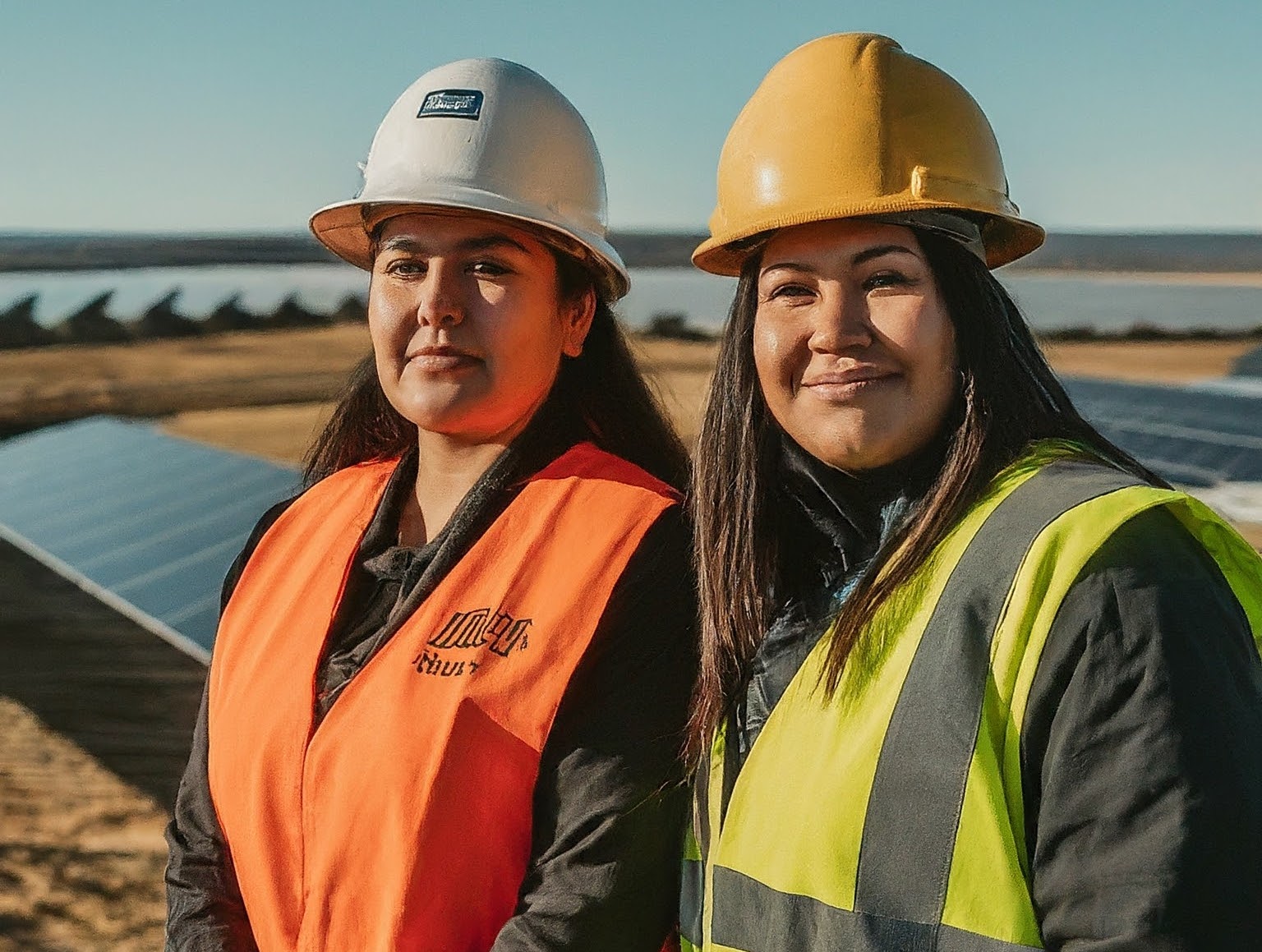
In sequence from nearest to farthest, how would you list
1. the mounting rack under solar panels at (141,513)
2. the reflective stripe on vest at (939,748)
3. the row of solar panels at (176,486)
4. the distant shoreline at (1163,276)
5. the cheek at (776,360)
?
the reflective stripe on vest at (939,748) < the cheek at (776,360) < the mounting rack under solar panels at (141,513) < the row of solar panels at (176,486) < the distant shoreline at (1163,276)

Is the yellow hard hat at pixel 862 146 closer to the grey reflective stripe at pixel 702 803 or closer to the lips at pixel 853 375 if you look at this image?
the lips at pixel 853 375

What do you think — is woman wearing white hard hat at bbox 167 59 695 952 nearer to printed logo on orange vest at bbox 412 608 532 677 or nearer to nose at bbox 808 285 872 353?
printed logo on orange vest at bbox 412 608 532 677

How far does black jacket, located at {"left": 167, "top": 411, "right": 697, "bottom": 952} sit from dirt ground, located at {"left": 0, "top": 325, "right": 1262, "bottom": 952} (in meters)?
0.51

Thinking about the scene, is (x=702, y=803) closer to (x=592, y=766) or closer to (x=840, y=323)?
(x=592, y=766)

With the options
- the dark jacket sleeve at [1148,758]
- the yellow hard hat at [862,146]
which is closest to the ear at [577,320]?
the yellow hard hat at [862,146]

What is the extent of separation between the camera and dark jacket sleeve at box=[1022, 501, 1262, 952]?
1.73 metres

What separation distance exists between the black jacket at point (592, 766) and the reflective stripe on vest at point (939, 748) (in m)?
0.35

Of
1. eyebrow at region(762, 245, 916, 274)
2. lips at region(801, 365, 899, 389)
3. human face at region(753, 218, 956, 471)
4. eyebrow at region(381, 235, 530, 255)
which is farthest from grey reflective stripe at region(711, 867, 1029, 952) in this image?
eyebrow at region(381, 235, 530, 255)

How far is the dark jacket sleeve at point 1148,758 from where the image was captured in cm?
173

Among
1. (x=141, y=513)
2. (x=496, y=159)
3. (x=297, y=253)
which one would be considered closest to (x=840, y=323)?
(x=496, y=159)

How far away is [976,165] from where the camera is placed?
8.47 ft

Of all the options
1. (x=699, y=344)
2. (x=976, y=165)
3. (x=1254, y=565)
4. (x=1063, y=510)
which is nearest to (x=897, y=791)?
(x=1063, y=510)

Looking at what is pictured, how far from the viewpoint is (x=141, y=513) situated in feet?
33.3

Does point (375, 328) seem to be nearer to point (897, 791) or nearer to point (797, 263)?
point (797, 263)
